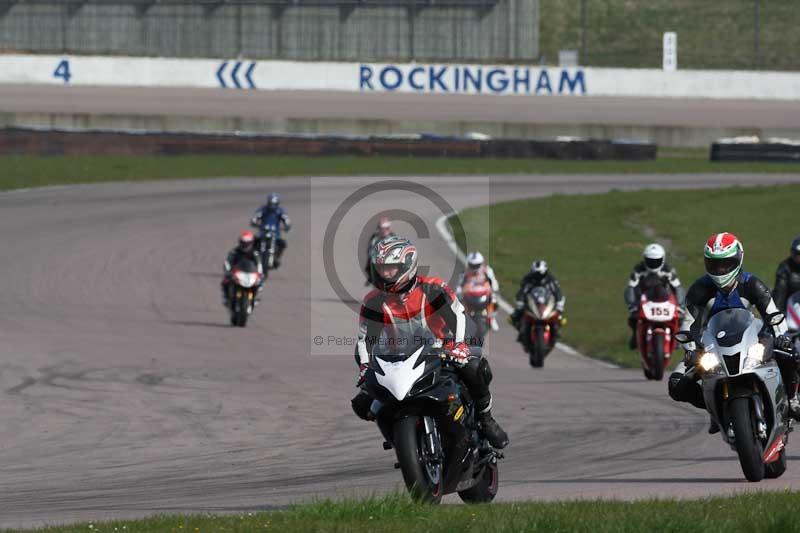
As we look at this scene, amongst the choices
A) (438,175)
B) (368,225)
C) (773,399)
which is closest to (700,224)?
(368,225)

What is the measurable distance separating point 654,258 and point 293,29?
41186 millimetres

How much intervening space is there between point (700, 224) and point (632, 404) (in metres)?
20.0

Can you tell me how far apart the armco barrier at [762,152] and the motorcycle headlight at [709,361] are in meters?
40.1

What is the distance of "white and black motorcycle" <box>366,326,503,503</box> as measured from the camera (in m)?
8.58

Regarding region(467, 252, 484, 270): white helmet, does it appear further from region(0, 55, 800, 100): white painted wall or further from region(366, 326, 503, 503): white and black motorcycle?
region(0, 55, 800, 100): white painted wall

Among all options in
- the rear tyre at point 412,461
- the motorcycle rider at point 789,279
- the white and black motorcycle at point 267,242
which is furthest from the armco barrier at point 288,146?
the rear tyre at point 412,461

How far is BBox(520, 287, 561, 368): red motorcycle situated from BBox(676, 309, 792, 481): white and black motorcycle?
913 centimetres

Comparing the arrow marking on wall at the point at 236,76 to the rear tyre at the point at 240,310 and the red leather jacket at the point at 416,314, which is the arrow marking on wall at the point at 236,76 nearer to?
the rear tyre at the point at 240,310

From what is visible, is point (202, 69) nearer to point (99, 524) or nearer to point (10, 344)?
point (10, 344)

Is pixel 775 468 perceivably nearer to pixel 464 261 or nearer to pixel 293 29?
pixel 464 261

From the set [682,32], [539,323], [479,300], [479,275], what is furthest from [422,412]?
[682,32]

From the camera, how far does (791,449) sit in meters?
12.1

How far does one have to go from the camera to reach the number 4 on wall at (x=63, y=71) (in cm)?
5516

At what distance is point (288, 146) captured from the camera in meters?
46.6
